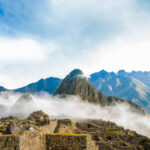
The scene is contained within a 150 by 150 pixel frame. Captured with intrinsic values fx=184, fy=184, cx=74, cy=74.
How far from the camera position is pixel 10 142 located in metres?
7.57

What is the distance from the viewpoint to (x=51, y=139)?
9.40m

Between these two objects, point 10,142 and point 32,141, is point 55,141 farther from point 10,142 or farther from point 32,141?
point 10,142

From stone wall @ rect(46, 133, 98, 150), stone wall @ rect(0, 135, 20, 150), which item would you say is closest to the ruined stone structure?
stone wall @ rect(46, 133, 98, 150)

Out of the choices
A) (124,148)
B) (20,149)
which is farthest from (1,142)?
(124,148)

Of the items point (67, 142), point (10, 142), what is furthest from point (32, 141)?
point (67, 142)

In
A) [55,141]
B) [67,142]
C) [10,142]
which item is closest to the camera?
[10,142]

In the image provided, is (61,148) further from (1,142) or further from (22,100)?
(22,100)

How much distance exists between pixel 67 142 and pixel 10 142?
2.85 metres

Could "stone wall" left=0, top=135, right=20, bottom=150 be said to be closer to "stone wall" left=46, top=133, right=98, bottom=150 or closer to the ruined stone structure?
the ruined stone structure

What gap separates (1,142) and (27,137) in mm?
1092

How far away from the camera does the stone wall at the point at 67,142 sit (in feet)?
29.8

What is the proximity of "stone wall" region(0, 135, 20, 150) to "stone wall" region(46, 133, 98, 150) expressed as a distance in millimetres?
2233

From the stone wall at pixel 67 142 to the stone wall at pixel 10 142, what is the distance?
2.23 m

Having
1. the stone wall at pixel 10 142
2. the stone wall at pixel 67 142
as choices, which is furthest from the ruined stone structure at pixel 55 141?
the stone wall at pixel 10 142
